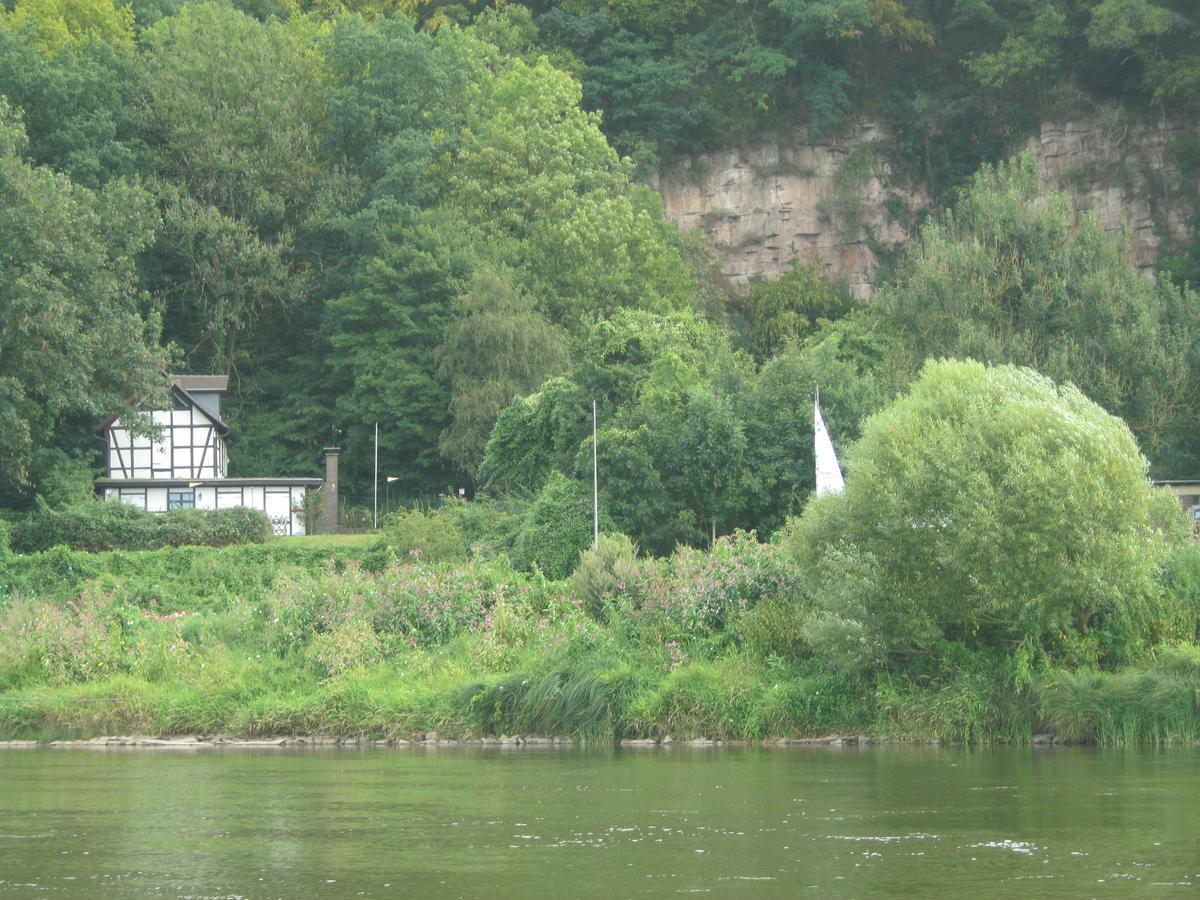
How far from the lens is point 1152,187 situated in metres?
82.2

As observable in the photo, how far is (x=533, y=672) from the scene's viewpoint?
29.4 metres

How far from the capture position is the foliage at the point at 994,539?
26.9 metres

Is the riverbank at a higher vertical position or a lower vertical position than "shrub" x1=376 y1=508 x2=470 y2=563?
lower

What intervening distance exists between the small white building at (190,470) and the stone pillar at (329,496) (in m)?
0.59

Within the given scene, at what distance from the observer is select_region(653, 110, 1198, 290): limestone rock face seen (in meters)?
84.7

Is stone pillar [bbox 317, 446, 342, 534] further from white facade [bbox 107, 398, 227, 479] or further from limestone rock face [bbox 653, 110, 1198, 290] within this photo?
limestone rock face [bbox 653, 110, 1198, 290]

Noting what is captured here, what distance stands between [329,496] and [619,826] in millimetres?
58714

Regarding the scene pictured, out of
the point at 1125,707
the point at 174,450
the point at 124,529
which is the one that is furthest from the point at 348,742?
the point at 174,450

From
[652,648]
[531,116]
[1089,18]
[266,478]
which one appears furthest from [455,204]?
[652,648]

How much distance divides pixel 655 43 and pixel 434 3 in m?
12.3

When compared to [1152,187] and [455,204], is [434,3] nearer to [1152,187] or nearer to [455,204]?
[455,204]

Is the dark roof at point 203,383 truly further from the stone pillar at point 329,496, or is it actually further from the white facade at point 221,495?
the stone pillar at point 329,496

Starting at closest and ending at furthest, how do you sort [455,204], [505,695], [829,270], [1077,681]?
[1077,681], [505,695], [455,204], [829,270]

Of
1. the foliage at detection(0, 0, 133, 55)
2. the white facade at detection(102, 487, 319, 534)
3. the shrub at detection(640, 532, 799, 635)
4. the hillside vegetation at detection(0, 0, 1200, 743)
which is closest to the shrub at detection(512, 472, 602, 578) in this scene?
the hillside vegetation at detection(0, 0, 1200, 743)
